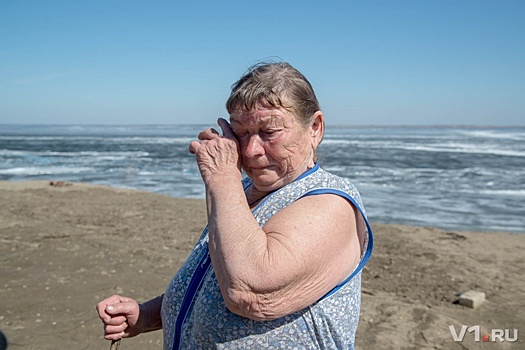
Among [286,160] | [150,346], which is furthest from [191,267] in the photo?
[150,346]

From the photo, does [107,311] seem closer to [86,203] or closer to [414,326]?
[414,326]

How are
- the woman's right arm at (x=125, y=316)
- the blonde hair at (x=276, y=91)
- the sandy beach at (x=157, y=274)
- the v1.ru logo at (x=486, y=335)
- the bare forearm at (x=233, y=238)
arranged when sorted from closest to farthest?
the bare forearm at (x=233, y=238) → the blonde hair at (x=276, y=91) → the woman's right arm at (x=125, y=316) → the sandy beach at (x=157, y=274) → the v1.ru logo at (x=486, y=335)

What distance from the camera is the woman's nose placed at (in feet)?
5.81

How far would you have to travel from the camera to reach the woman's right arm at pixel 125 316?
6.91ft

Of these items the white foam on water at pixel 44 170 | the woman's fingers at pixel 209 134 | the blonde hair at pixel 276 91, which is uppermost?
the blonde hair at pixel 276 91

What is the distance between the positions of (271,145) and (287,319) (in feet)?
1.98

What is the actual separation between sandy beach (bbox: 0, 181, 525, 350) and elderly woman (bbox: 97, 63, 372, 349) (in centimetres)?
258

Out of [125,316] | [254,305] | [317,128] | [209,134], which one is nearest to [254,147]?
[209,134]

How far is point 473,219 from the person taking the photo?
10.7 m

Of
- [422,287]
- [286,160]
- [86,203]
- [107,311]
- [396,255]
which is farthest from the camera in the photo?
[86,203]

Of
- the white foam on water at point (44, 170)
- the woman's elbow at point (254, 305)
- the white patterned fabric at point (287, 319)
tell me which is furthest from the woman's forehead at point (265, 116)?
the white foam on water at point (44, 170)

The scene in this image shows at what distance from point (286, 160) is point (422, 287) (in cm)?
457

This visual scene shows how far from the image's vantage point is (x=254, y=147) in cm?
177

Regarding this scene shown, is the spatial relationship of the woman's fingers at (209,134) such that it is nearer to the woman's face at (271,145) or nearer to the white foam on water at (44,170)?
the woman's face at (271,145)
